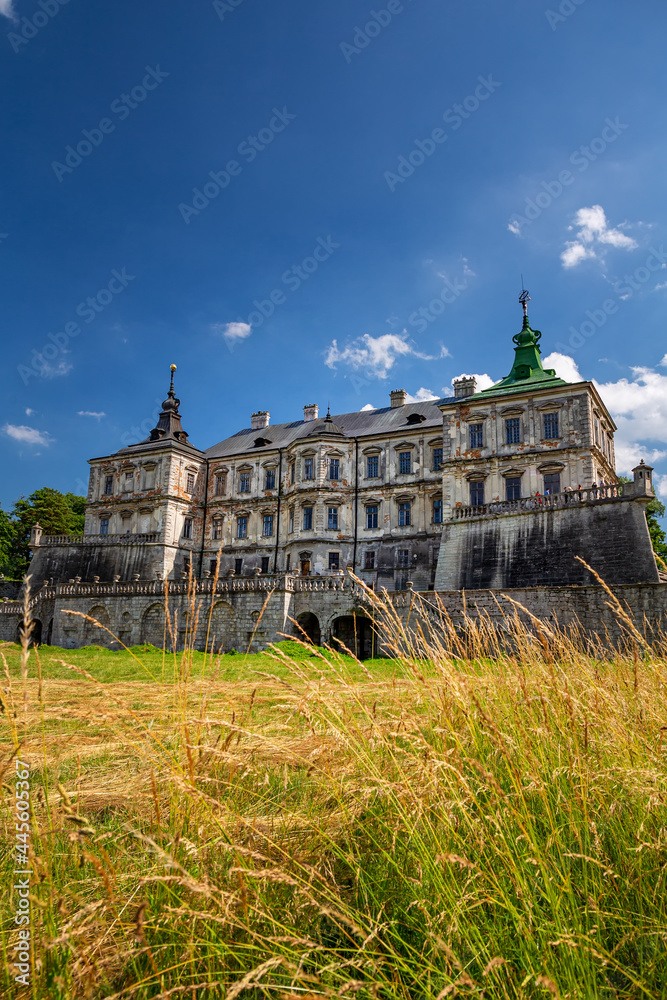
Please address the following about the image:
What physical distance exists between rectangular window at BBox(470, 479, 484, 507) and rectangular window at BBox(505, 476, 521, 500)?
4.00 feet

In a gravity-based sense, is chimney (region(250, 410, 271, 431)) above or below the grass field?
above

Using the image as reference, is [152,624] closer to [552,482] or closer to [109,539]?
[109,539]

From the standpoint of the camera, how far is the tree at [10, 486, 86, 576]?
151ft

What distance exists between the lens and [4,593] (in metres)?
38.9

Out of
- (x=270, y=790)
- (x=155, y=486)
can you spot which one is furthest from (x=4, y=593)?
(x=270, y=790)

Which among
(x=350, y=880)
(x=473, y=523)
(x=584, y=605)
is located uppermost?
(x=473, y=523)

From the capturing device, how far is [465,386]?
3300 centimetres

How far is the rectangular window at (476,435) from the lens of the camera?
29.8 meters

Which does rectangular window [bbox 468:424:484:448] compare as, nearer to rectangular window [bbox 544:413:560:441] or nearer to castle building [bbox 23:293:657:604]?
castle building [bbox 23:293:657:604]

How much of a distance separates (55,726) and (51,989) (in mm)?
4299

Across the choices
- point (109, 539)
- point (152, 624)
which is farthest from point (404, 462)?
point (109, 539)

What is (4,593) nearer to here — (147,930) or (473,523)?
(473,523)

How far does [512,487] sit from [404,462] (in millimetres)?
8076

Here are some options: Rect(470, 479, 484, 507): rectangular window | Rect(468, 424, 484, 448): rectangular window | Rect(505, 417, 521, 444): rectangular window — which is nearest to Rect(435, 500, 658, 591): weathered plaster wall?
Rect(470, 479, 484, 507): rectangular window
